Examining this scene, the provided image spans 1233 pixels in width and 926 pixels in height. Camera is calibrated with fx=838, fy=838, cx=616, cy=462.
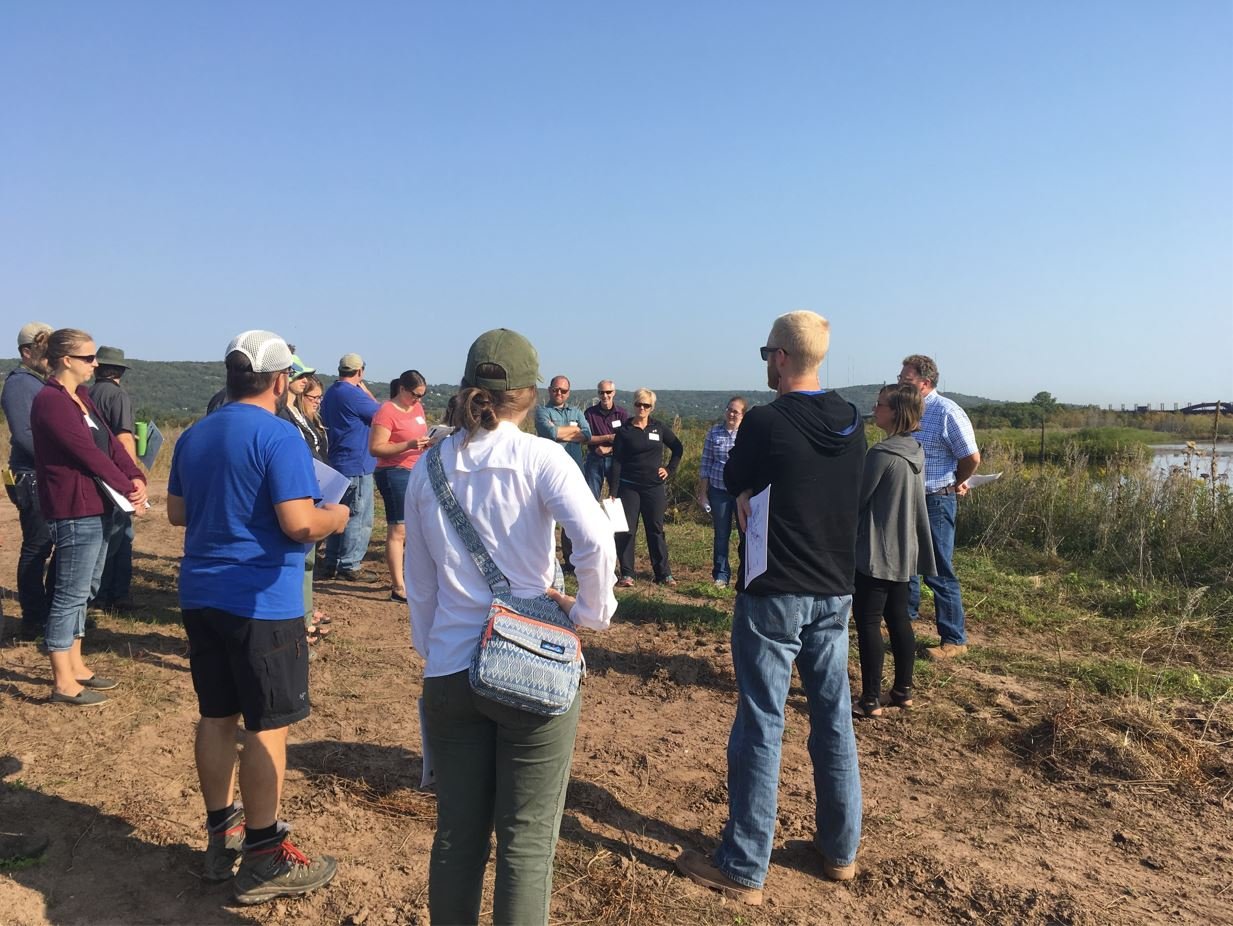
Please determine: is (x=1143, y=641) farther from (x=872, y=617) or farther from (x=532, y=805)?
(x=532, y=805)

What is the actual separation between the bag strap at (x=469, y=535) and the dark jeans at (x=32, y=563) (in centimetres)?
431

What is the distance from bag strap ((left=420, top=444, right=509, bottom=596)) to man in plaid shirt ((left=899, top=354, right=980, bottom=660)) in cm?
406

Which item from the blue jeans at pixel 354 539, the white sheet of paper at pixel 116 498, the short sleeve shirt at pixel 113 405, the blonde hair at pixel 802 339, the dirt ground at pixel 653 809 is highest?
the blonde hair at pixel 802 339

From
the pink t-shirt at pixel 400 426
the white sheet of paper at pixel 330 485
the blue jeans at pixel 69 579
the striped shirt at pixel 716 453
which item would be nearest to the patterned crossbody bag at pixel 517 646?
the white sheet of paper at pixel 330 485

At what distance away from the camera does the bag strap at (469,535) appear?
2217mm

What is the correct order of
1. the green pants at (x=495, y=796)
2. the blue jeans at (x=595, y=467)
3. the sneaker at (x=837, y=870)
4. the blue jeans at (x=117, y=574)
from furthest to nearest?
the blue jeans at (x=595, y=467), the blue jeans at (x=117, y=574), the sneaker at (x=837, y=870), the green pants at (x=495, y=796)

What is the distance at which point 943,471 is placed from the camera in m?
5.66

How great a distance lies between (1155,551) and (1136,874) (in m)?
6.11

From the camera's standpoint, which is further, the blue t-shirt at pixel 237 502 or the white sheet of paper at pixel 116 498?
the white sheet of paper at pixel 116 498

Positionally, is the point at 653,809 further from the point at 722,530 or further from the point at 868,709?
the point at 722,530

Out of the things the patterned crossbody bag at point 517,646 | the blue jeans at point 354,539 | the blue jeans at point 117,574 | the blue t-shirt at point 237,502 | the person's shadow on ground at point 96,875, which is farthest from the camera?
the blue jeans at point 354,539

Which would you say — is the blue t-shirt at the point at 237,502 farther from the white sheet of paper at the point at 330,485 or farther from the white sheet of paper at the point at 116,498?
the white sheet of paper at the point at 116,498

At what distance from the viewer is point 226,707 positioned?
2.92 m

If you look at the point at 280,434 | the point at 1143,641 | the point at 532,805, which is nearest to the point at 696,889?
the point at 532,805
